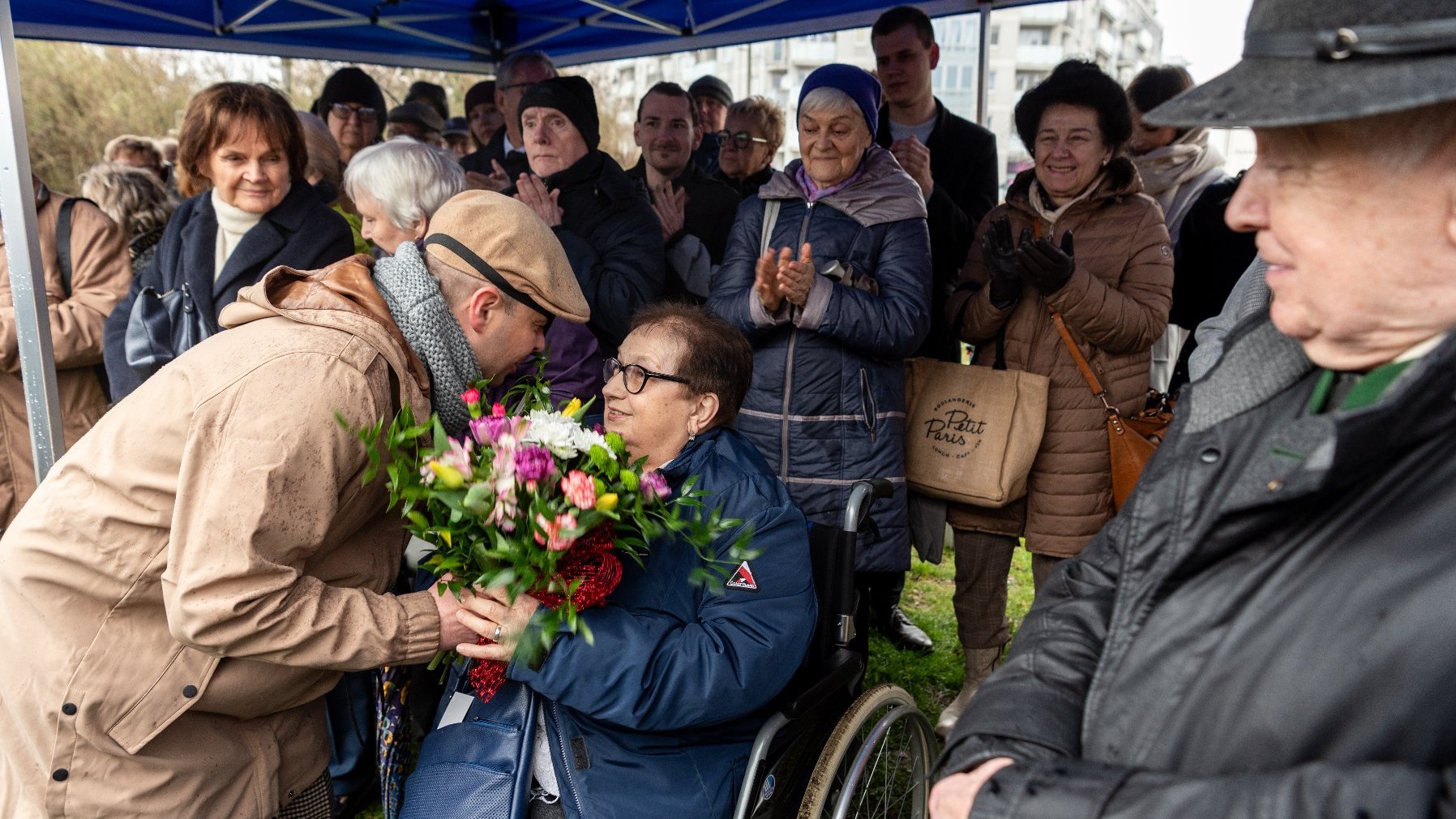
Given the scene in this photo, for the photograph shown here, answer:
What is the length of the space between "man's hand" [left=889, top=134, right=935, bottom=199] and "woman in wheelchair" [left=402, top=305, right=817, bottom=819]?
2.19 meters

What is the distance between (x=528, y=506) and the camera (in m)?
1.74

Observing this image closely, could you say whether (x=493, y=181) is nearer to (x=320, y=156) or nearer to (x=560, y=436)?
(x=320, y=156)

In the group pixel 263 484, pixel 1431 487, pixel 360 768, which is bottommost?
pixel 360 768

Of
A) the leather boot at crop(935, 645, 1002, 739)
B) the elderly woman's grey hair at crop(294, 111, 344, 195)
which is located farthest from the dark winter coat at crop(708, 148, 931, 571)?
the elderly woman's grey hair at crop(294, 111, 344, 195)

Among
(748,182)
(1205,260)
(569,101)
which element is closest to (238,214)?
(569,101)

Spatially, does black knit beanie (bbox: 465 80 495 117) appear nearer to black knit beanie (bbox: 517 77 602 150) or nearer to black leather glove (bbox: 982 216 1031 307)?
black knit beanie (bbox: 517 77 602 150)

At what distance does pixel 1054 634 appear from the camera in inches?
53.6

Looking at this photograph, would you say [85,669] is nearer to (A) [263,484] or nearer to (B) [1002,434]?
(A) [263,484]

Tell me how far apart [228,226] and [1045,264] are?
2.71 meters

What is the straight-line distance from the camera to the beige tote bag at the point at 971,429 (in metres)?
3.49

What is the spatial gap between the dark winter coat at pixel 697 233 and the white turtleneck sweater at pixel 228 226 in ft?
5.56

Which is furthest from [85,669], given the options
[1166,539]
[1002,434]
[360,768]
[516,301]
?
[1002,434]

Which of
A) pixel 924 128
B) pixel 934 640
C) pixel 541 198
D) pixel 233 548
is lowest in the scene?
pixel 934 640

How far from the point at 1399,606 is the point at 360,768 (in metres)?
3.26
